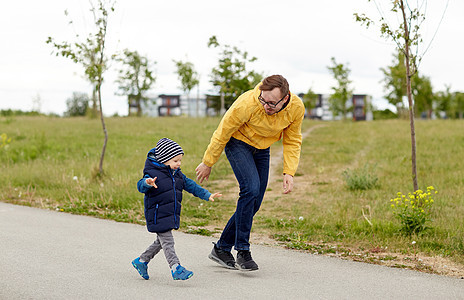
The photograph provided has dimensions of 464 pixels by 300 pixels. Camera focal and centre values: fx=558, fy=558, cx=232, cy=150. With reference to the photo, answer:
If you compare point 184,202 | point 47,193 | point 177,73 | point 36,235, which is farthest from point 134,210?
point 177,73

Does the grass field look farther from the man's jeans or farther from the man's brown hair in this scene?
the man's brown hair

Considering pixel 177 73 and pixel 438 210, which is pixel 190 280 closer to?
pixel 438 210

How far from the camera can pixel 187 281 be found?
511 centimetres

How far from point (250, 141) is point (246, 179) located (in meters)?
0.37

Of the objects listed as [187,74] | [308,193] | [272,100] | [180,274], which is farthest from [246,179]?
[187,74]

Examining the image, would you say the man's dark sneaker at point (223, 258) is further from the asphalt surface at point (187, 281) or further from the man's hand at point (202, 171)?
the man's hand at point (202, 171)

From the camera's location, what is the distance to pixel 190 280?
514 centimetres

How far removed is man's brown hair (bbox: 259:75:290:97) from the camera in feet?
16.1

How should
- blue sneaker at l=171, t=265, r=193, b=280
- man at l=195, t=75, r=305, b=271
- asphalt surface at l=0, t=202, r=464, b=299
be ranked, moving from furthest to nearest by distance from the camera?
man at l=195, t=75, r=305, b=271
blue sneaker at l=171, t=265, r=193, b=280
asphalt surface at l=0, t=202, r=464, b=299

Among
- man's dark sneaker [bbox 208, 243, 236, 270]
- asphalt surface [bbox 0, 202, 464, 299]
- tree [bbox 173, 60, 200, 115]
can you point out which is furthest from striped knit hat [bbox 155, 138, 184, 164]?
tree [bbox 173, 60, 200, 115]

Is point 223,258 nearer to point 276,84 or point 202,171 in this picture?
point 202,171

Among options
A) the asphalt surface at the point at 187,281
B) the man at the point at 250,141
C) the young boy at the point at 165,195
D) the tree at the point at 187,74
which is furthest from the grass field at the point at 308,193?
the tree at the point at 187,74

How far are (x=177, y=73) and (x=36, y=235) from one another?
1892 inches

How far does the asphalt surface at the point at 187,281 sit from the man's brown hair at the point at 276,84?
1736 mm
